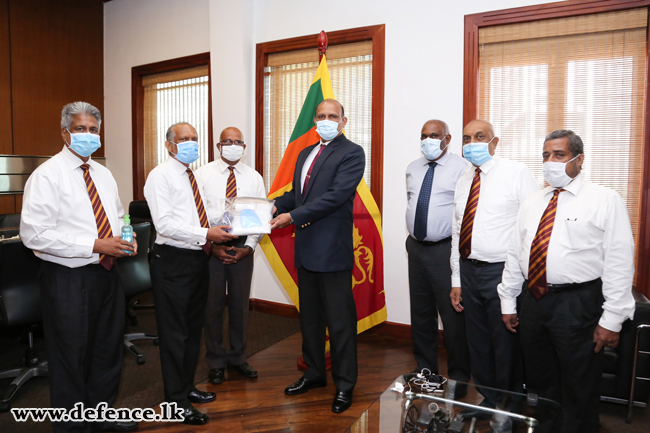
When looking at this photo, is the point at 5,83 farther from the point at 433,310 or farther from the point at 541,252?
the point at 541,252

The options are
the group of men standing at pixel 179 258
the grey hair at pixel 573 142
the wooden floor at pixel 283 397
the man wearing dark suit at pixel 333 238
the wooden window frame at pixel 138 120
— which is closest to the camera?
the grey hair at pixel 573 142

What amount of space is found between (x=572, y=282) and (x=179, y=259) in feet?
6.09

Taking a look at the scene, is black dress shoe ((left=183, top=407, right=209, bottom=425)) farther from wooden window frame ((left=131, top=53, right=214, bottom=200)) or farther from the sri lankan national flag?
wooden window frame ((left=131, top=53, right=214, bottom=200))

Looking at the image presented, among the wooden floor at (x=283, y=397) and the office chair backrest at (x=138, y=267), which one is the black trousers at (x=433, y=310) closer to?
the wooden floor at (x=283, y=397)

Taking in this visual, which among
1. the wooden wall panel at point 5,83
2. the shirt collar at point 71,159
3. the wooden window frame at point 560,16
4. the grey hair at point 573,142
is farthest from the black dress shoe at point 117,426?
the wooden wall panel at point 5,83

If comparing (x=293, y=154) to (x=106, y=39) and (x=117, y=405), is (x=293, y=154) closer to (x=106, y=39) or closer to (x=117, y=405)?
(x=117, y=405)

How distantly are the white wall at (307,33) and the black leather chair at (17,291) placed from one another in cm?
218

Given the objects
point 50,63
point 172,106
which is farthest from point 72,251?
point 50,63

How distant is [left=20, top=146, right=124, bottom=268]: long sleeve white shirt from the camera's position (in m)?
1.93

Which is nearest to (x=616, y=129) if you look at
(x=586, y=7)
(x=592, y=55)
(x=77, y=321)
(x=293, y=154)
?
(x=592, y=55)

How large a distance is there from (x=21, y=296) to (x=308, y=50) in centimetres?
305

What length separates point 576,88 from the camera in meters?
3.21

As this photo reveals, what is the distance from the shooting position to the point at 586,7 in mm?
3092

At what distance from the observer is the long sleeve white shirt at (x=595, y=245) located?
1793 millimetres
